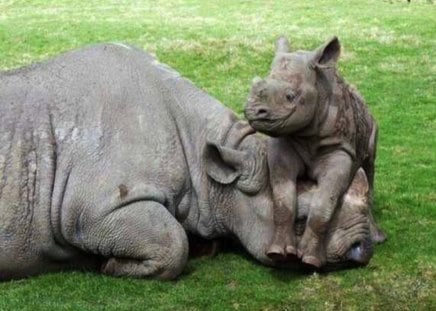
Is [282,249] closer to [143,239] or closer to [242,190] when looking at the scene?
[242,190]

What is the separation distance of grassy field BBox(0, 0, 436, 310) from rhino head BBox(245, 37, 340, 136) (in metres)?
Answer: 1.26

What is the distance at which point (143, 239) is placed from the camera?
774 centimetres

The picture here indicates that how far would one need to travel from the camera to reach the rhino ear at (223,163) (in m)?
8.13

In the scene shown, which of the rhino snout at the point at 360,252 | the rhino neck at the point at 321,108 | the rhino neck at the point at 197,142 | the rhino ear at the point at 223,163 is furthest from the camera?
the rhino neck at the point at 197,142

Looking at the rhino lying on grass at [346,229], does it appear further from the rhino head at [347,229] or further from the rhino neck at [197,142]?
the rhino neck at [197,142]

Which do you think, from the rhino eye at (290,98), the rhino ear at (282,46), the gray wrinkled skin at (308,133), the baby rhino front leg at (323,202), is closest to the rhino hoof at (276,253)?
the gray wrinkled skin at (308,133)

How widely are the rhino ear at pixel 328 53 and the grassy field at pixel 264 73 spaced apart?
5.50 ft

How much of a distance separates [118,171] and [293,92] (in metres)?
1.52

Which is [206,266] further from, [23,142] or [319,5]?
[319,5]

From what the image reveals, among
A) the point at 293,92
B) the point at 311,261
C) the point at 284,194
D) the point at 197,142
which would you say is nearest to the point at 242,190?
the point at 284,194

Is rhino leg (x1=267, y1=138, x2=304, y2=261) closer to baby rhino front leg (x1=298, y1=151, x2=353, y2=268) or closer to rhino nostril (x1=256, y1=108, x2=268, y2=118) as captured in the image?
baby rhino front leg (x1=298, y1=151, x2=353, y2=268)

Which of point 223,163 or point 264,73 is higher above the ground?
point 223,163

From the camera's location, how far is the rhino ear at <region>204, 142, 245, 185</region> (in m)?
8.13

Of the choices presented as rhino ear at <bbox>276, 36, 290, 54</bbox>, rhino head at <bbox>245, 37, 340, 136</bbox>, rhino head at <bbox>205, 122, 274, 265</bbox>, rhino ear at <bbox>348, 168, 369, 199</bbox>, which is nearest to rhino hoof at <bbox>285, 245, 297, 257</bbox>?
rhino head at <bbox>205, 122, 274, 265</bbox>
